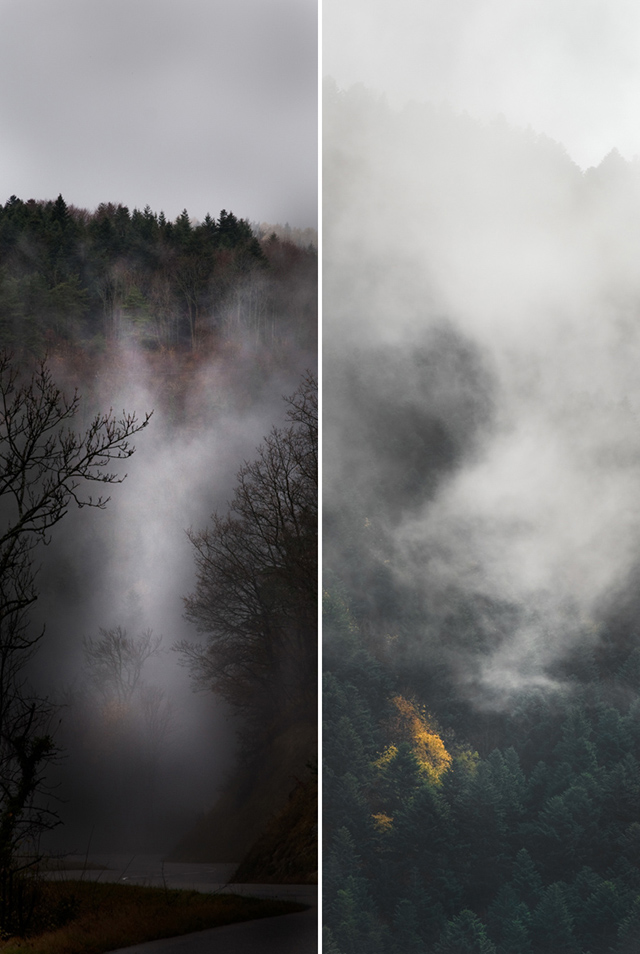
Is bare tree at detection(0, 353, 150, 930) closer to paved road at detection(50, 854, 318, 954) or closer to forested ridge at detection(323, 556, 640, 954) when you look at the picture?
paved road at detection(50, 854, 318, 954)

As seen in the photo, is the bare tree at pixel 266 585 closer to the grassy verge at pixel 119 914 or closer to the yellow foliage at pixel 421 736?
the yellow foliage at pixel 421 736

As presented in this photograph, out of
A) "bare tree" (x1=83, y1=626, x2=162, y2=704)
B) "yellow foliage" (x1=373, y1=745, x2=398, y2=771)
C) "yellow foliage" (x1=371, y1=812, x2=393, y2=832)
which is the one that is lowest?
"yellow foliage" (x1=371, y1=812, x2=393, y2=832)

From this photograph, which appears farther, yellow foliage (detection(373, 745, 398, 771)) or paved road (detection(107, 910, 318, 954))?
yellow foliage (detection(373, 745, 398, 771))

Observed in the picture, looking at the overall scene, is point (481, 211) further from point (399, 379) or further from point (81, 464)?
point (81, 464)

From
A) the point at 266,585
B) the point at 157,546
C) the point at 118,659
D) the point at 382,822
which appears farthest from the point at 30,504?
the point at 382,822

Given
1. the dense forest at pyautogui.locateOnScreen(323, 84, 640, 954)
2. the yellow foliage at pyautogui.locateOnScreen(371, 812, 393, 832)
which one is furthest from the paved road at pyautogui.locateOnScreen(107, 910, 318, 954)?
the yellow foliage at pyautogui.locateOnScreen(371, 812, 393, 832)

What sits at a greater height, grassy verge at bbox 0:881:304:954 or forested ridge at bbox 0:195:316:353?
forested ridge at bbox 0:195:316:353

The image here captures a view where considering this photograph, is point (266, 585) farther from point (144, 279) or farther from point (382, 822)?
point (144, 279)
